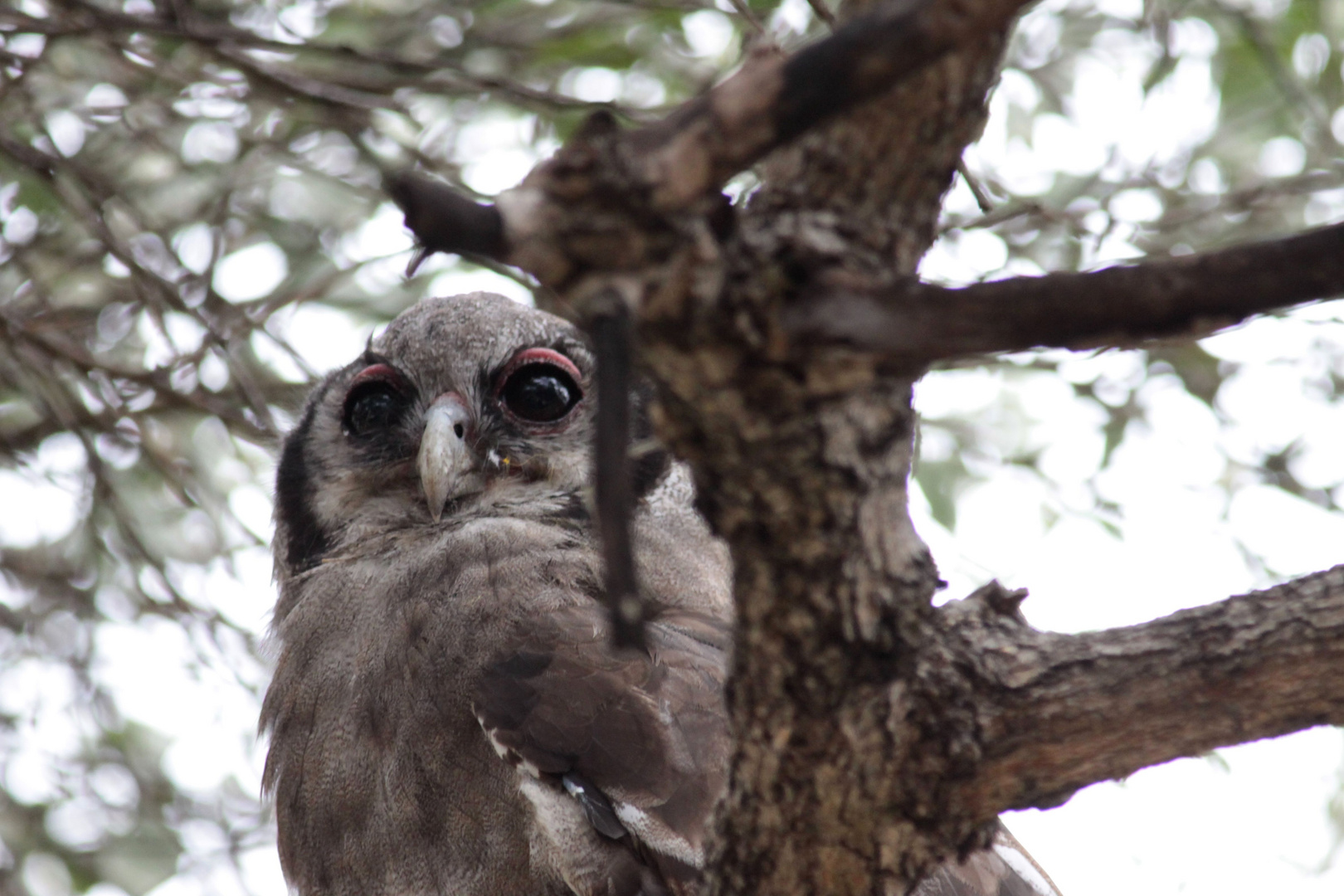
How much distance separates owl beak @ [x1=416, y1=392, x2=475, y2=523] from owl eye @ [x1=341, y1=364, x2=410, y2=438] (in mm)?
182

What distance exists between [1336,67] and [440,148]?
338 centimetres

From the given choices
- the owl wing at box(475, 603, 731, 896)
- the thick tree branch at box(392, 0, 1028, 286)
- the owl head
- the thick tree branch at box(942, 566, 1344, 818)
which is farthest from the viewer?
the owl head

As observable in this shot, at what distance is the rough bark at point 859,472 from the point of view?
4.18 feet

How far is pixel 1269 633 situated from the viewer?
1.74 m

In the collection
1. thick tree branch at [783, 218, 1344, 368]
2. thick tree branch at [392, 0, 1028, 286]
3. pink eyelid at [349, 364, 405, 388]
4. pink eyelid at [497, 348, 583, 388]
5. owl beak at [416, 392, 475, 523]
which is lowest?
thick tree branch at [783, 218, 1344, 368]

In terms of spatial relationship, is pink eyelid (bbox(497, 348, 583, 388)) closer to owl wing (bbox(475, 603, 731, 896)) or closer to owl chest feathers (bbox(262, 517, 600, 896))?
owl chest feathers (bbox(262, 517, 600, 896))

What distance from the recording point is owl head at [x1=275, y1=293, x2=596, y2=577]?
3990mm

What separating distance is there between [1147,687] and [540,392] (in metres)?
2.65

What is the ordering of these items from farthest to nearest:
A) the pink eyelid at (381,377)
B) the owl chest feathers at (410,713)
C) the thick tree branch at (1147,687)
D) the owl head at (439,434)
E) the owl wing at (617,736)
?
the pink eyelid at (381,377), the owl head at (439,434), the owl chest feathers at (410,713), the owl wing at (617,736), the thick tree branch at (1147,687)

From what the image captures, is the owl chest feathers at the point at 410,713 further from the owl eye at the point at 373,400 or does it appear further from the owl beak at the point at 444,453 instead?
the owl eye at the point at 373,400

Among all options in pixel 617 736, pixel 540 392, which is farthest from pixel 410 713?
pixel 540 392


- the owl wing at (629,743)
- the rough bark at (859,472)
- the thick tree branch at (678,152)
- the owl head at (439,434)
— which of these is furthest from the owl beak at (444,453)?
the thick tree branch at (678,152)

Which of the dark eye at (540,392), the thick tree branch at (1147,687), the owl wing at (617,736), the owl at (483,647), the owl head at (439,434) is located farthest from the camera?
the dark eye at (540,392)

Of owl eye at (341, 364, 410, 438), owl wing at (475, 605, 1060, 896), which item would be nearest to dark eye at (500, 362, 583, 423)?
owl eye at (341, 364, 410, 438)
